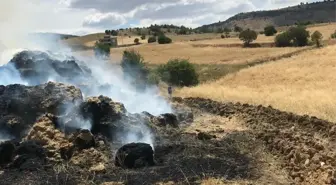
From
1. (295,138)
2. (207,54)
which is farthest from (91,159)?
(207,54)

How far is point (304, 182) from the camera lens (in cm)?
1106

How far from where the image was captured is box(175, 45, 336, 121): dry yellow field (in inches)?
901

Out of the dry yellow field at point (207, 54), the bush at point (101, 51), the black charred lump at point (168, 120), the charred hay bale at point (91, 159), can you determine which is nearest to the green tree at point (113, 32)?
the dry yellow field at point (207, 54)

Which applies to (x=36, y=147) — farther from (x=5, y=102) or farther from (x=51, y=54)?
(x=51, y=54)

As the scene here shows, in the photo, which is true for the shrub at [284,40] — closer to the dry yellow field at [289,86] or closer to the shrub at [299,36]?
the shrub at [299,36]

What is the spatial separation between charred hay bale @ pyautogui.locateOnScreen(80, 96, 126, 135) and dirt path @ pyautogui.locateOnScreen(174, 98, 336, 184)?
14.9ft

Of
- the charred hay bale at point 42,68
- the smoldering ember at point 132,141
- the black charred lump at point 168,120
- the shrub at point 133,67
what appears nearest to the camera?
the smoldering ember at point 132,141

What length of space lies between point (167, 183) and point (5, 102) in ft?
24.7

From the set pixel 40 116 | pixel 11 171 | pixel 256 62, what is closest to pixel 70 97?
pixel 40 116

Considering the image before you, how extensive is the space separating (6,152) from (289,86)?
24.3 metres

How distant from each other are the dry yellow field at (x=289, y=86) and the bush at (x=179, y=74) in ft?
7.03

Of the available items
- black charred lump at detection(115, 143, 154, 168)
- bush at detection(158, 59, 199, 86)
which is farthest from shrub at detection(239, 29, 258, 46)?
black charred lump at detection(115, 143, 154, 168)

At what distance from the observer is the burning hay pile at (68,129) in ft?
43.7

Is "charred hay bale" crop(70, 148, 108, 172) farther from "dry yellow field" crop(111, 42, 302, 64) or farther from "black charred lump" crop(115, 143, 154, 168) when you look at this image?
"dry yellow field" crop(111, 42, 302, 64)
